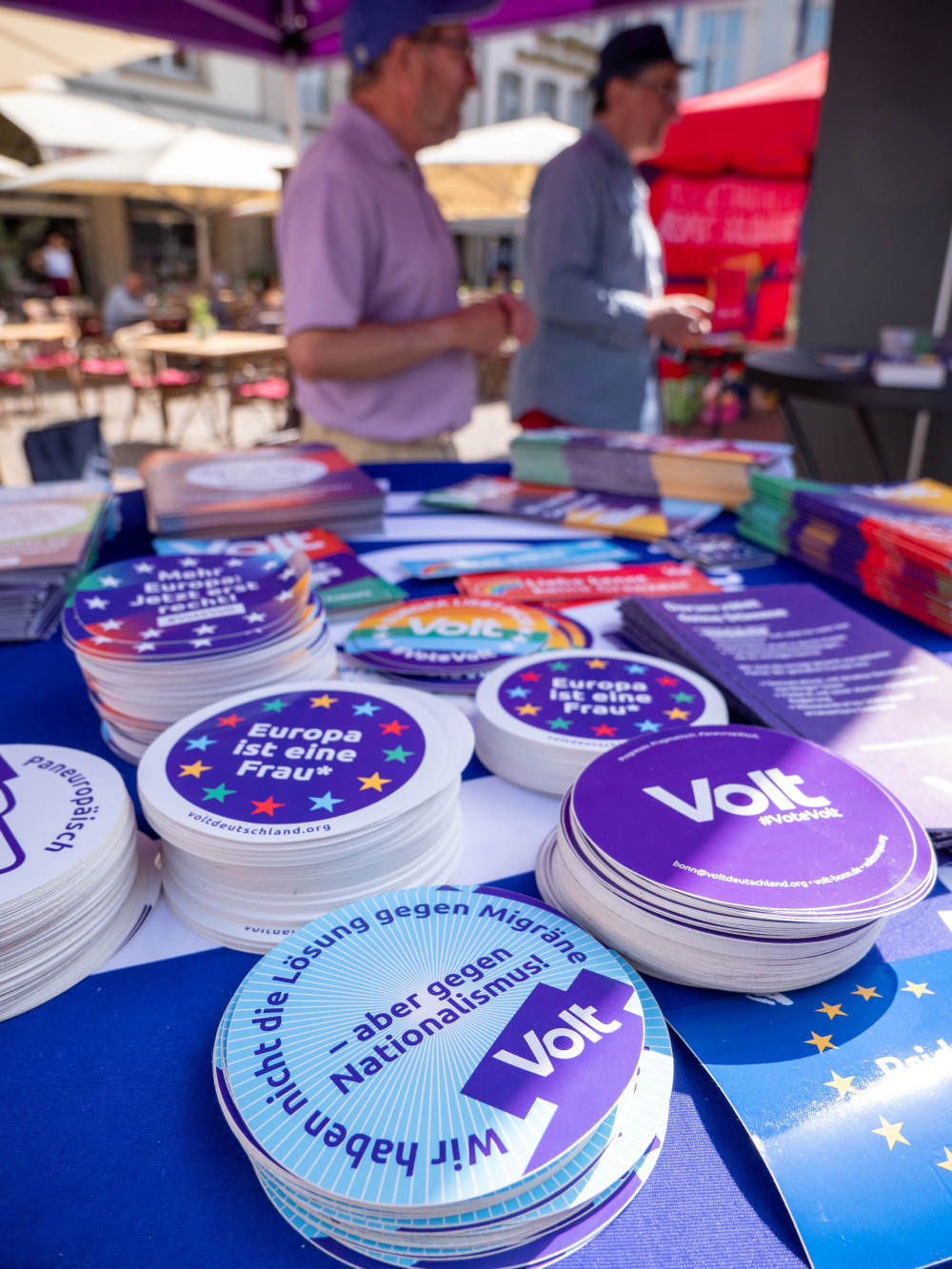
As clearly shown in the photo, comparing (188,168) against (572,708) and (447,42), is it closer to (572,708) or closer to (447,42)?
(447,42)

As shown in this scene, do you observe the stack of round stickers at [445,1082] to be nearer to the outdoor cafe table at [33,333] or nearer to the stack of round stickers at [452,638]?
the stack of round stickers at [452,638]

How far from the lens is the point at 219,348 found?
7.11m

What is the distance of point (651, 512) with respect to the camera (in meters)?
1.55

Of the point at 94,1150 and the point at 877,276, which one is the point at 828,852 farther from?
the point at 877,276

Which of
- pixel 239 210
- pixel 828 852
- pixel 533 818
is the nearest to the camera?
pixel 828 852

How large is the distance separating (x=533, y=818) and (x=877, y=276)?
15.2 ft

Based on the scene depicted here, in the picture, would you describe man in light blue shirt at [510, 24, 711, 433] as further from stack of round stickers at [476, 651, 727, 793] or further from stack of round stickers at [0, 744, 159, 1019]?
stack of round stickers at [0, 744, 159, 1019]

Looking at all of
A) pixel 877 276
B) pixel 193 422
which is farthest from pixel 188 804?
pixel 193 422

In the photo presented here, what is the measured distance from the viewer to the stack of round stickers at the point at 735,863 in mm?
525

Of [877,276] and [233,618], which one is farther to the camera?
[877,276]

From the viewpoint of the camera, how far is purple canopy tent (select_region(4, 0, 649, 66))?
3475 millimetres

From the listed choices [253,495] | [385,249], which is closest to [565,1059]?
[253,495]

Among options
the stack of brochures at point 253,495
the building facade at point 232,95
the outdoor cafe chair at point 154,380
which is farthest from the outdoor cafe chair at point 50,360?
the building facade at point 232,95

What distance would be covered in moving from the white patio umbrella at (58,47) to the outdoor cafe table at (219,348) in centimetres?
255
